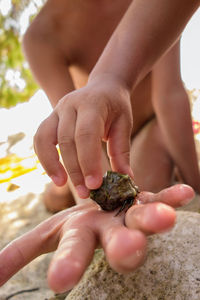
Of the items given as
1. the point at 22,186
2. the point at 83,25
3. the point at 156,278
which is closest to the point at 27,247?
the point at 156,278

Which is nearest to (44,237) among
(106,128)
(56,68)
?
(106,128)

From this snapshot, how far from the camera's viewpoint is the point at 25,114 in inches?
221

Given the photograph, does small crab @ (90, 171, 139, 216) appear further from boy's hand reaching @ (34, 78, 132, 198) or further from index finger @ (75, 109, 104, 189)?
index finger @ (75, 109, 104, 189)

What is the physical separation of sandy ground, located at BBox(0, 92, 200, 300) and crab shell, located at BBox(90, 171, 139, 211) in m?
0.89

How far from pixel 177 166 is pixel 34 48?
1.73m

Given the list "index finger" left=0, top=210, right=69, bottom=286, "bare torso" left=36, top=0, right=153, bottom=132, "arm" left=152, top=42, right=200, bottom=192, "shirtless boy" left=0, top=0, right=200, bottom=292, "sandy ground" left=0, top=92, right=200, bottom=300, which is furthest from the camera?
"arm" left=152, top=42, right=200, bottom=192

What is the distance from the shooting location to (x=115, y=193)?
1493 millimetres

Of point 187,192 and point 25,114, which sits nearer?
point 187,192

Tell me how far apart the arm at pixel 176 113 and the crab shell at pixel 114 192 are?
1567mm

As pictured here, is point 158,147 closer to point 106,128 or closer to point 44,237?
point 106,128

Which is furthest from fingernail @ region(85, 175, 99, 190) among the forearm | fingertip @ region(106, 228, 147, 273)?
the forearm

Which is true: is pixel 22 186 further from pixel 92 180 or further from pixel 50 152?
pixel 92 180

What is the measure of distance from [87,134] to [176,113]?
6.16ft

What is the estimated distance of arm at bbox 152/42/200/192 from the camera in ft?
9.74
